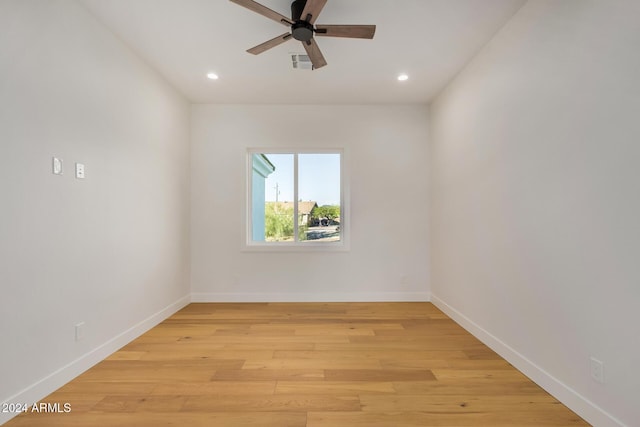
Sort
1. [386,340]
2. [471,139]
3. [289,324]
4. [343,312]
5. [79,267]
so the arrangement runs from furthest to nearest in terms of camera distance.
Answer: [343,312] < [289,324] < [471,139] < [386,340] < [79,267]

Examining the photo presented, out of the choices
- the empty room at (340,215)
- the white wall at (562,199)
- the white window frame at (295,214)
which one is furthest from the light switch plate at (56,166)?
the white wall at (562,199)

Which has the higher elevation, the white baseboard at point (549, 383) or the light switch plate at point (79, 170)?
the light switch plate at point (79, 170)

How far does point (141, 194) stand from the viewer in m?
2.99

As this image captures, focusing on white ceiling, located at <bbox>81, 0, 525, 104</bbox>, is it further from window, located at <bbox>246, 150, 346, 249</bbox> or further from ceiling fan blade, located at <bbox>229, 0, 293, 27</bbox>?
window, located at <bbox>246, 150, 346, 249</bbox>

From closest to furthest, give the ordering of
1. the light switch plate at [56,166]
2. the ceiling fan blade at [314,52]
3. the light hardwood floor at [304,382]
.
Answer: the light hardwood floor at [304,382] < the light switch plate at [56,166] < the ceiling fan blade at [314,52]

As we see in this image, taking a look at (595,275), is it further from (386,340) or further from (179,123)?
(179,123)

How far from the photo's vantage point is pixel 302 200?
14.2 ft

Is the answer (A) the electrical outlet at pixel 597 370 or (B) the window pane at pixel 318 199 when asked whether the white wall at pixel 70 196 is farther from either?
(A) the electrical outlet at pixel 597 370

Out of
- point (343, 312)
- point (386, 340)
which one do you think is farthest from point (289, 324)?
point (386, 340)

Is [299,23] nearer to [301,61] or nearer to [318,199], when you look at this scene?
[301,61]

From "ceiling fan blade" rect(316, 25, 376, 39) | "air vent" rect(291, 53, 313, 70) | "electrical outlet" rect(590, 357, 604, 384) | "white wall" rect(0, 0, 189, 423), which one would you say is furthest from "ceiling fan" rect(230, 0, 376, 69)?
"electrical outlet" rect(590, 357, 604, 384)

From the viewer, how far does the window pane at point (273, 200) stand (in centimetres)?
431

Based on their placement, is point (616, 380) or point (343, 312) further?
point (343, 312)

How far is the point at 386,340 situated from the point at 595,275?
5.55 ft
